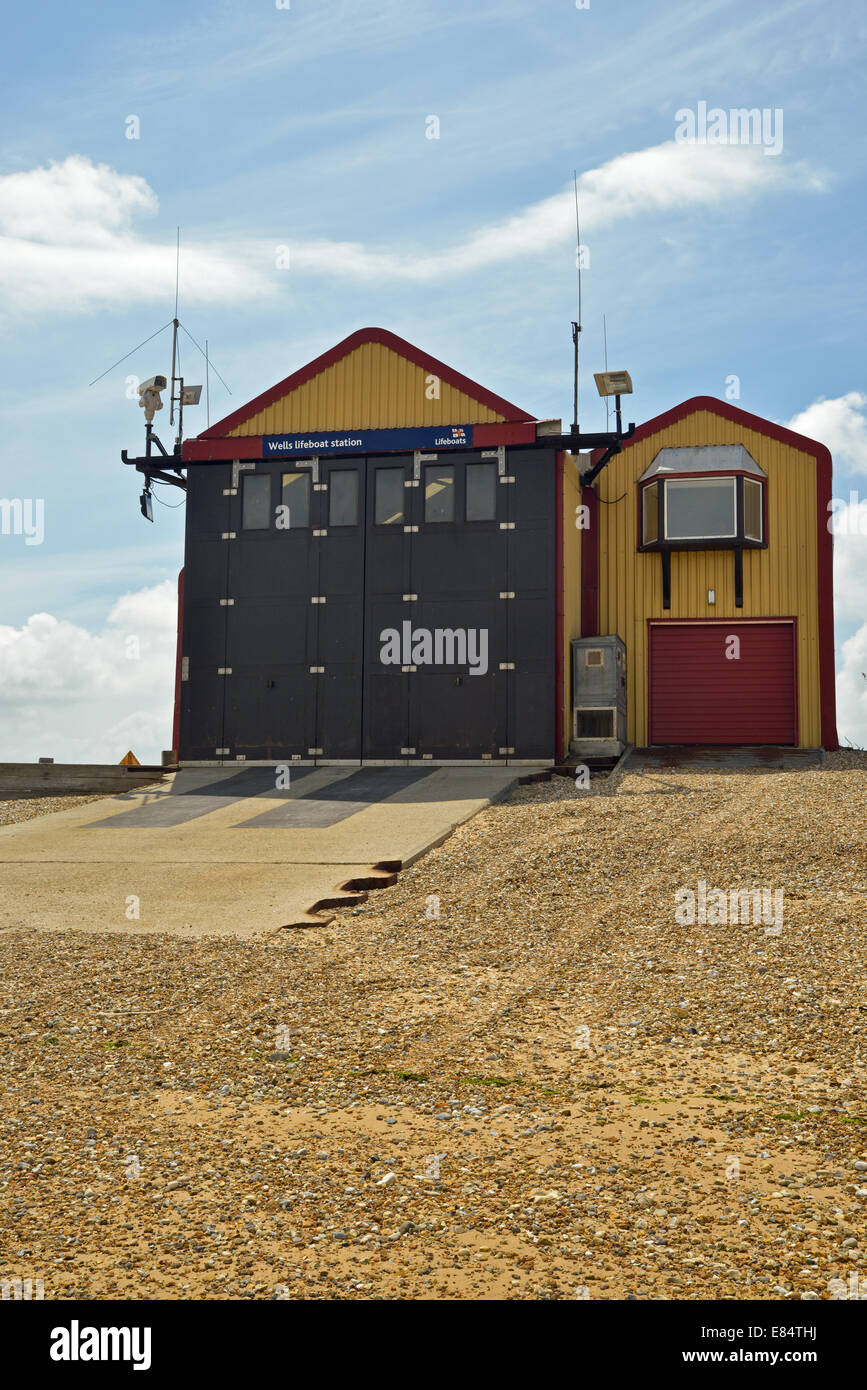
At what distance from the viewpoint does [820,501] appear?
2392cm

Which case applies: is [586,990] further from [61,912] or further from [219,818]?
[219,818]

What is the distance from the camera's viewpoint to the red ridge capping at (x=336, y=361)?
2256cm

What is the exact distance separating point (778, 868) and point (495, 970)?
3.80m

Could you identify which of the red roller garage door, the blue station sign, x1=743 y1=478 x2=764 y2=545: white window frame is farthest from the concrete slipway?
x1=743 y1=478 x2=764 y2=545: white window frame

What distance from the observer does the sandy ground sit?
4.48 m

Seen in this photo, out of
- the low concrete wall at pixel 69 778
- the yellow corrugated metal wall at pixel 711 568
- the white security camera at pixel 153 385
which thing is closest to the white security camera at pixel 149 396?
the white security camera at pixel 153 385

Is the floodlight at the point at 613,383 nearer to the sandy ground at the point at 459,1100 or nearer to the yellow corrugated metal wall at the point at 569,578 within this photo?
the yellow corrugated metal wall at the point at 569,578

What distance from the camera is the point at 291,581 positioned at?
22547 millimetres

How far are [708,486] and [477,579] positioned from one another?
5.63m

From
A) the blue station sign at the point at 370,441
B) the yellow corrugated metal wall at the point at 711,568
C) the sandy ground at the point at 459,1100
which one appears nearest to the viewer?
the sandy ground at the point at 459,1100

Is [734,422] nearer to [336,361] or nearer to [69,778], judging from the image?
[336,361]

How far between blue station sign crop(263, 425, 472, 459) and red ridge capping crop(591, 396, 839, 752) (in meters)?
3.94

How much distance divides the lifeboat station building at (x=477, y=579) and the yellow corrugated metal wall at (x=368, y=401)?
0.14 feet
